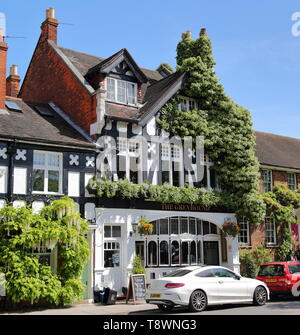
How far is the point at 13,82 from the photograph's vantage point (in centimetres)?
2747

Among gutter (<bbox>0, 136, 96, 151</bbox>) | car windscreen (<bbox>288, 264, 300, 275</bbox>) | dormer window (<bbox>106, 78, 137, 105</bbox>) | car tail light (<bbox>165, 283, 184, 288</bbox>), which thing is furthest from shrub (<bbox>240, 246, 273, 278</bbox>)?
gutter (<bbox>0, 136, 96, 151</bbox>)

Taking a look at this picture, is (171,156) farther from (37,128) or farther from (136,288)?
(136,288)

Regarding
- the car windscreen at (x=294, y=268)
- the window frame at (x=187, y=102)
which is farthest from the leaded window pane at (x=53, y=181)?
the car windscreen at (x=294, y=268)

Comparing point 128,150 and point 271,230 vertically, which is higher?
point 128,150

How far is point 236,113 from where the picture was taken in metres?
25.0

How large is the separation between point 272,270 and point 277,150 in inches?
524

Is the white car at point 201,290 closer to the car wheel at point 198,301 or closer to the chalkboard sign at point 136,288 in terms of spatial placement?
the car wheel at point 198,301

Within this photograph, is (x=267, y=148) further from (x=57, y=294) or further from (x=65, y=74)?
(x=57, y=294)

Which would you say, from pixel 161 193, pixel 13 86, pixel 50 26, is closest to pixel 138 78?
pixel 161 193

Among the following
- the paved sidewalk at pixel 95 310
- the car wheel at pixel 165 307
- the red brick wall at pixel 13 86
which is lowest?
the paved sidewalk at pixel 95 310

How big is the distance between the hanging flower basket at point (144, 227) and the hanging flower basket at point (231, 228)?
4.71 metres

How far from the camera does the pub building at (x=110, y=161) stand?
1917 cm

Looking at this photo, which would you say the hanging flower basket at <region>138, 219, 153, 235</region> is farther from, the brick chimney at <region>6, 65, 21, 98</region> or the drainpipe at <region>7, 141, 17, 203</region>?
the brick chimney at <region>6, 65, 21, 98</region>
